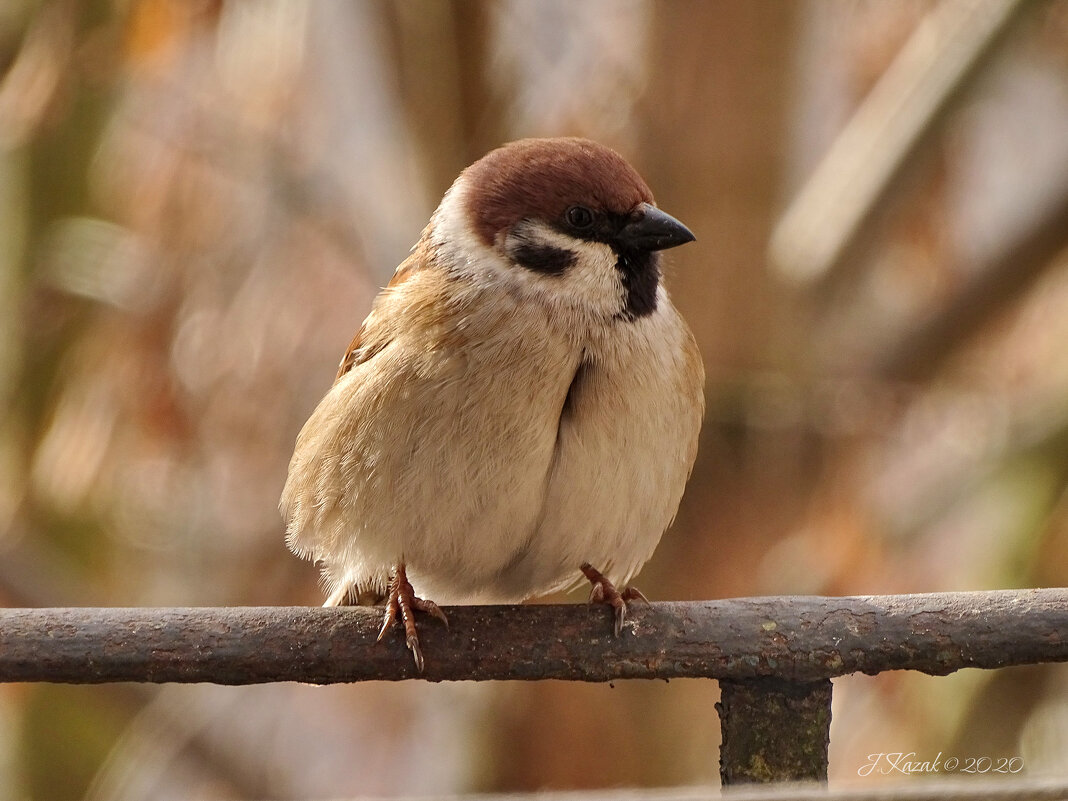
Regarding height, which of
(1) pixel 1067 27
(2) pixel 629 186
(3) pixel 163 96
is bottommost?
(3) pixel 163 96

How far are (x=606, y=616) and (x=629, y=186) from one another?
0.83 meters

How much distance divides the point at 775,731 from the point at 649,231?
3.24 feet

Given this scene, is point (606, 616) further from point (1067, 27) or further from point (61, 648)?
point (1067, 27)

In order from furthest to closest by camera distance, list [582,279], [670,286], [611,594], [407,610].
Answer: [670,286]
[582,279]
[611,594]
[407,610]

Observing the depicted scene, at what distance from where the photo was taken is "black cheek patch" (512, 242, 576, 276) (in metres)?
2.31

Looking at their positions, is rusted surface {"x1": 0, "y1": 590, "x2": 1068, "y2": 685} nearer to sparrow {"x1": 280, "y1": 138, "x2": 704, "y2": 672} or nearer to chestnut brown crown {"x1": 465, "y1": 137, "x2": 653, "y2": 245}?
sparrow {"x1": 280, "y1": 138, "x2": 704, "y2": 672}

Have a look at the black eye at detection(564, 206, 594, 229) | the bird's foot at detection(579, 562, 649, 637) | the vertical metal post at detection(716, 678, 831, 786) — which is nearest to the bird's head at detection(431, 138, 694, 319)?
the black eye at detection(564, 206, 594, 229)

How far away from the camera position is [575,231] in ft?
7.63

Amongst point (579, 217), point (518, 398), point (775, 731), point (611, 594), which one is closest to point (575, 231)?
point (579, 217)

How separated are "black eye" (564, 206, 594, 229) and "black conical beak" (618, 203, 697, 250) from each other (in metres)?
0.06

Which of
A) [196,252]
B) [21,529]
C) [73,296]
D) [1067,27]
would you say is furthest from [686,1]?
[21,529]

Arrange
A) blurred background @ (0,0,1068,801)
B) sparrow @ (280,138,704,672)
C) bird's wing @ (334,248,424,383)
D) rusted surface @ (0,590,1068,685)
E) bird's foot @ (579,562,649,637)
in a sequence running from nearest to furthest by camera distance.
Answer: rusted surface @ (0,590,1068,685) < bird's foot @ (579,562,649,637) < sparrow @ (280,138,704,672) < bird's wing @ (334,248,424,383) < blurred background @ (0,0,1068,801)

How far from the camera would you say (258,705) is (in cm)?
519

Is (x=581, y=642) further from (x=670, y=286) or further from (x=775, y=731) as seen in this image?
(x=670, y=286)
